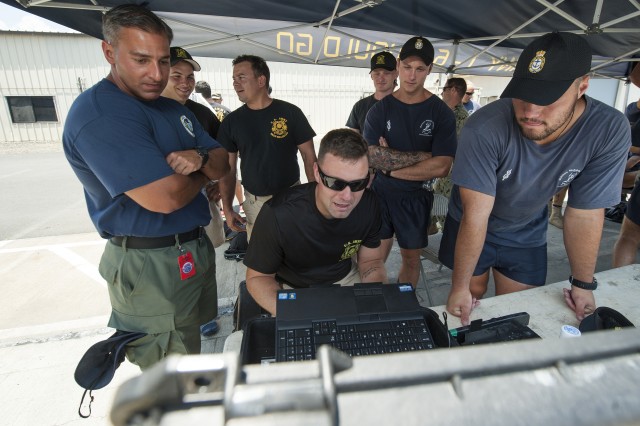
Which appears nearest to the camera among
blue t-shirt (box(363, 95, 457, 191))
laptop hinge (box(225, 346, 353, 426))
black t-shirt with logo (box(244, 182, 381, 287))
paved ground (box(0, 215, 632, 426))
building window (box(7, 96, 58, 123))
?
laptop hinge (box(225, 346, 353, 426))

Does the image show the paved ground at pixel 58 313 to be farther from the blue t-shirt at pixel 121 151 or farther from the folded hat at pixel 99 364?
the blue t-shirt at pixel 121 151

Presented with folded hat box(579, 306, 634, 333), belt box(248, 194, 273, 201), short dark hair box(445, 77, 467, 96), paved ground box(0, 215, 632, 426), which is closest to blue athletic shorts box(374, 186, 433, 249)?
paved ground box(0, 215, 632, 426)

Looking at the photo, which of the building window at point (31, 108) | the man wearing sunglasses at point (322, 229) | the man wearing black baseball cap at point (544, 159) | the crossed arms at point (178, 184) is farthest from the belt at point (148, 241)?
the building window at point (31, 108)

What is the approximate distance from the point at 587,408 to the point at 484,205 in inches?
52.0

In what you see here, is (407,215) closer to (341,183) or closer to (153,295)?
(341,183)

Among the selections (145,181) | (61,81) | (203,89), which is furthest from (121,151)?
(61,81)

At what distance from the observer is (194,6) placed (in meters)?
3.12

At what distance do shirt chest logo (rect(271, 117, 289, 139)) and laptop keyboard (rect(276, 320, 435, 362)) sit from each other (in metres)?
2.43

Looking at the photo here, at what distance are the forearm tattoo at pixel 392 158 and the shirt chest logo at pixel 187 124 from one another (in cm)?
141

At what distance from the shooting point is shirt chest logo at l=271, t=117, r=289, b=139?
124 inches

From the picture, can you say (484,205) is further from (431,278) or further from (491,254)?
(431,278)

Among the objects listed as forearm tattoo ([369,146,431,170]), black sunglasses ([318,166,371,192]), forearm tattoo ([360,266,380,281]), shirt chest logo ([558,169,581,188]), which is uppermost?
shirt chest logo ([558,169,581,188])

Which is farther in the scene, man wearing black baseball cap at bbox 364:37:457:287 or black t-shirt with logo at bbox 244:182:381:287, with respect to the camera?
man wearing black baseball cap at bbox 364:37:457:287

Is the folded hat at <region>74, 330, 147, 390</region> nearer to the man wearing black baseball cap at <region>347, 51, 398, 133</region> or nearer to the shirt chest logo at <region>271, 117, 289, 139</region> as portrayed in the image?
the shirt chest logo at <region>271, 117, 289, 139</region>
